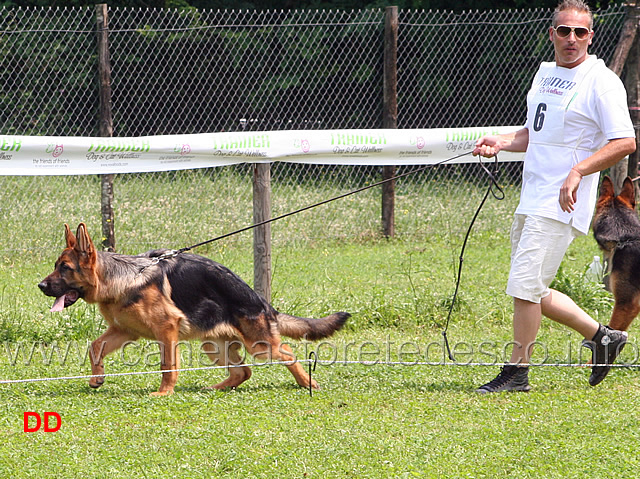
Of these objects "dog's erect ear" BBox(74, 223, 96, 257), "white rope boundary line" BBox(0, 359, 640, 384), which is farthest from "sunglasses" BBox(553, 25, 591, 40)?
"dog's erect ear" BBox(74, 223, 96, 257)

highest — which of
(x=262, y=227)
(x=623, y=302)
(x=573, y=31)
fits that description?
(x=573, y=31)

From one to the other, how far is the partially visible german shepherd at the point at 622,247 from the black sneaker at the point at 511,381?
91 cm

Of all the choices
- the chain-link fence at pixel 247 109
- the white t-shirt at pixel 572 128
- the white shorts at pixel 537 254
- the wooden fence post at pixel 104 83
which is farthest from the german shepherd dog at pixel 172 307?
the chain-link fence at pixel 247 109

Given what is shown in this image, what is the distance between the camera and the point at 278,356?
510 centimetres

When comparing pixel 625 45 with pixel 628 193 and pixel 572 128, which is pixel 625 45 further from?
pixel 572 128

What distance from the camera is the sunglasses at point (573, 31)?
4.68m

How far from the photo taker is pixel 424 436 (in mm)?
4105

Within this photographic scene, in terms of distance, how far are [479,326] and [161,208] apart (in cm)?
449

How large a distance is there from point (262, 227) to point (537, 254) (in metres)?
2.44

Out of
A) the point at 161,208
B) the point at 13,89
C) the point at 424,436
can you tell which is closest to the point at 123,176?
the point at 161,208

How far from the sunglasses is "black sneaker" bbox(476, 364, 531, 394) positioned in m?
1.92

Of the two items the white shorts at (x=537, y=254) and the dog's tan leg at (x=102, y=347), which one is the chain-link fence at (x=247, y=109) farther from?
the white shorts at (x=537, y=254)

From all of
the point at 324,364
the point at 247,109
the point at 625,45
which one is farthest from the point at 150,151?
the point at 247,109

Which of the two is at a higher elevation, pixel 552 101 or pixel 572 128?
pixel 552 101
